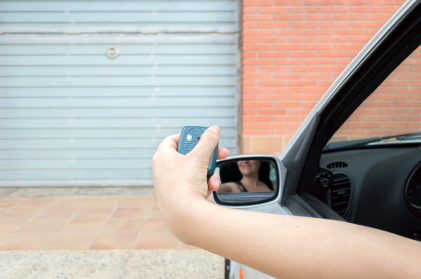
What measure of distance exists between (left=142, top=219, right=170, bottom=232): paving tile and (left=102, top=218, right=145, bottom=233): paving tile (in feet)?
0.22

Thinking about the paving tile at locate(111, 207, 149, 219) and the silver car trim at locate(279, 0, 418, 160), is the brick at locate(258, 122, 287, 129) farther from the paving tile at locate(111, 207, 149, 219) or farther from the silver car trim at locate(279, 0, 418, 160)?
the silver car trim at locate(279, 0, 418, 160)

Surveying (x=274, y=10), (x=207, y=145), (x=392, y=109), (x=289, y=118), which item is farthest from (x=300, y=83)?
(x=207, y=145)

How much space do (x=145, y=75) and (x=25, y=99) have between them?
1.95m

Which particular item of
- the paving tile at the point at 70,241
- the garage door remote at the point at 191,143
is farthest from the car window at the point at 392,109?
the paving tile at the point at 70,241

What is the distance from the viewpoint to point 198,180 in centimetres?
60

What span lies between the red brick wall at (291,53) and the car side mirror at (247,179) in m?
3.24

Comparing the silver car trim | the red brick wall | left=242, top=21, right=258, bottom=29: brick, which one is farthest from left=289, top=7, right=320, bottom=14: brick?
the silver car trim

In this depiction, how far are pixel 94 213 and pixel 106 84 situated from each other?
2.08 meters

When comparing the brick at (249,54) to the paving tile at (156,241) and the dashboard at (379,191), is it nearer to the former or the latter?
the paving tile at (156,241)

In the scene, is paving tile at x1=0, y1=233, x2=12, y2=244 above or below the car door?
below

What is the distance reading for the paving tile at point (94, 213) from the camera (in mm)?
4199

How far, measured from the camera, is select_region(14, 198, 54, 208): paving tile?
464cm

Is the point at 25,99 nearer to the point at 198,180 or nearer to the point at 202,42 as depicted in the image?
the point at 202,42

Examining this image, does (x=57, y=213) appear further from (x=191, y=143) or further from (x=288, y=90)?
(x=191, y=143)
